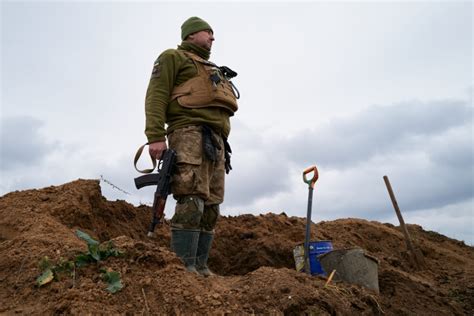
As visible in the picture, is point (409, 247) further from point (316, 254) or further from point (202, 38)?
point (202, 38)

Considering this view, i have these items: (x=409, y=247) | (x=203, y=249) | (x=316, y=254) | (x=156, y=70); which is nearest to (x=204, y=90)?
(x=156, y=70)

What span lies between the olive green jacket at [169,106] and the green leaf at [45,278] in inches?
49.7

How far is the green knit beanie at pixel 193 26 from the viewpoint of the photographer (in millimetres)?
3883

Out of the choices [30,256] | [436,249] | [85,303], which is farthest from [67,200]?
[436,249]

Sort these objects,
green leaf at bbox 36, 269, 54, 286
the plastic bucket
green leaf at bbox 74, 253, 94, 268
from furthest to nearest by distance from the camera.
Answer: the plastic bucket < green leaf at bbox 74, 253, 94, 268 < green leaf at bbox 36, 269, 54, 286

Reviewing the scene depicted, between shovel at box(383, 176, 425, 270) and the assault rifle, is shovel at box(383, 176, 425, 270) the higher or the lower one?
the higher one

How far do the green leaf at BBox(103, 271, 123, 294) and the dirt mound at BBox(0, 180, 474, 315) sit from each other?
0.03 metres

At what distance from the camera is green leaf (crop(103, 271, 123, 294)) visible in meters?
2.49

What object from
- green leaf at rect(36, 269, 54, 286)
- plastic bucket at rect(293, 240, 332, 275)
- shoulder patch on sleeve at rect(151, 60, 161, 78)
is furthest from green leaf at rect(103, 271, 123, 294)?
plastic bucket at rect(293, 240, 332, 275)

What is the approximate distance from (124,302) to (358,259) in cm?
238

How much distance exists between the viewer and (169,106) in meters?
3.64

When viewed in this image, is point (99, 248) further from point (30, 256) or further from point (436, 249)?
point (436, 249)

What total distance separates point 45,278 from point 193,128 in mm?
1551

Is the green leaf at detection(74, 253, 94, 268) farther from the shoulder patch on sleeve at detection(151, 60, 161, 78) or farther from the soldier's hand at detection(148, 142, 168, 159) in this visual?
the shoulder patch on sleeve at detection(151, 60, 161, 78)
